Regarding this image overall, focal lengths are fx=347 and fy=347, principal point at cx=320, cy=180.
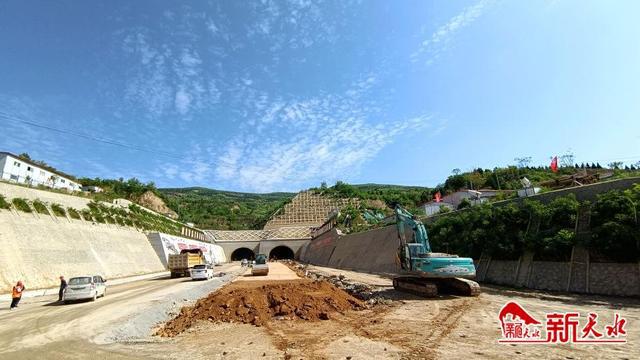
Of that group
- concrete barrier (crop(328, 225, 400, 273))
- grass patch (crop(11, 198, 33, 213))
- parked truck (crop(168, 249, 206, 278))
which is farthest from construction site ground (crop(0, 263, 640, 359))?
parked truck (crop(168, 249, 206, 278))

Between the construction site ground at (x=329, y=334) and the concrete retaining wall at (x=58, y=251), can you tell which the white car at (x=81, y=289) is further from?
the concrete retaining wall at (x=58, y=251)

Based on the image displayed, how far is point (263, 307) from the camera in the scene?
13945 millimetres

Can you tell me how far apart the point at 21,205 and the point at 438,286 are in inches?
1280

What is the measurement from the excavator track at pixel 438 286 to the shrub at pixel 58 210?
32358mm

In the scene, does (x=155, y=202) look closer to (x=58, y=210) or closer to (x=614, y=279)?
(x=58, y=210)

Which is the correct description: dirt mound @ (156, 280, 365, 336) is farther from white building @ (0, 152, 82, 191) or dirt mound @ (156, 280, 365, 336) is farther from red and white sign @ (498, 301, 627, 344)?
white building @ (0, 152, 82, 191)

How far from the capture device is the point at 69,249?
1208 inches

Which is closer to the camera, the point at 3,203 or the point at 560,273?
the point at 560,273

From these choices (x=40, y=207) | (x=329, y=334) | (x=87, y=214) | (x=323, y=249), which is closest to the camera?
(x=329, y=334)

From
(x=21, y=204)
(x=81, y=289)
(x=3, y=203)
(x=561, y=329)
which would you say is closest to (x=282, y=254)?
(x=21, y=204)

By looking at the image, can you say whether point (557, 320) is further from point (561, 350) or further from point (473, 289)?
point (473, 289)

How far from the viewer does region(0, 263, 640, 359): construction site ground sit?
27.8 ft

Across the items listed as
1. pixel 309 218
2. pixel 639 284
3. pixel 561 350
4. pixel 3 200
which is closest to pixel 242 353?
pixel 561 350

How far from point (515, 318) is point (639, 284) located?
693 centimetres
